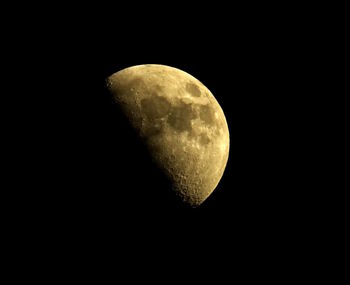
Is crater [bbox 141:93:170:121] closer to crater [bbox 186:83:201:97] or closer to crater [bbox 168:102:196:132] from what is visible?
crater [bbox 168:102:196:132]

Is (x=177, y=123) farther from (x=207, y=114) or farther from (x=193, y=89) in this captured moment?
(x=193, y=89)

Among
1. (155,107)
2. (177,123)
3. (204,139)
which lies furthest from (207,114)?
(155,107)

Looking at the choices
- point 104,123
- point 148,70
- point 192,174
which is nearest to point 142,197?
point 192,174

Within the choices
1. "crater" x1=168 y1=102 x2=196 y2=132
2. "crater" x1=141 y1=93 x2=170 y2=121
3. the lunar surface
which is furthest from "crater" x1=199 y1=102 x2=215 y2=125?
"crater" x1=141 y1=93 x2=170 y2=121

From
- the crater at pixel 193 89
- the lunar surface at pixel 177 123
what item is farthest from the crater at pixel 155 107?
the crater at pixel 193 89

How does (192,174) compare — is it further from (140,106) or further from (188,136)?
(140,106)

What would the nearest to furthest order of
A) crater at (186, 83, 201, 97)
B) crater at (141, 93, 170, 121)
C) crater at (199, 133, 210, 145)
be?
crater at (141, 93, 170, 121) < crater at (199, 133, 210, 145) < crater at (186, 83, 201, 97)

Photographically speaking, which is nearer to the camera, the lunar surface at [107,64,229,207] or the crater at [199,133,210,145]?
the lunar surface at [107,64,229,207]
